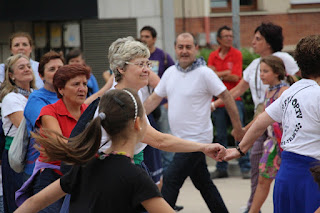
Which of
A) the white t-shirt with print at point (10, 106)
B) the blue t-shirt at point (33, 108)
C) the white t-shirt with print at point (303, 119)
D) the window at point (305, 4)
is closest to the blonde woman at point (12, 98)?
the white t-shirt with print at point (10, 106)

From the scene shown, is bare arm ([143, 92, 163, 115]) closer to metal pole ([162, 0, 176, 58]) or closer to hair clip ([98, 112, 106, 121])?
hair clip ([98, 112, 106, 121])

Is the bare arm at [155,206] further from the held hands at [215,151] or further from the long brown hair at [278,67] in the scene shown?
the long brown hair at [278,67]

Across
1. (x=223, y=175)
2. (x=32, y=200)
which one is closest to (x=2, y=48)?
(x=223, y=175)

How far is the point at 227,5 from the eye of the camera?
2086 cm

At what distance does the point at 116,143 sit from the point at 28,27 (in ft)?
32.0

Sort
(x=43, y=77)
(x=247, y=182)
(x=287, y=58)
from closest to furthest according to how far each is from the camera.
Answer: (x=43, y=77) → (x=287, y=58) → (x=247, y=182)

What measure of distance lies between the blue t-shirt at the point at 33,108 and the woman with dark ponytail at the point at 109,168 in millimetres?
2061

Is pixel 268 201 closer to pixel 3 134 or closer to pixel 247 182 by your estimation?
pixel 247 182

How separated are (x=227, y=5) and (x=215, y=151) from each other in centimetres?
1644

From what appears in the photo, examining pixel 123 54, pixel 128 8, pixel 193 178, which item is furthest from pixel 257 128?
pixel 128 8

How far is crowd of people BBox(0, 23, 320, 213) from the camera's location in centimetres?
337

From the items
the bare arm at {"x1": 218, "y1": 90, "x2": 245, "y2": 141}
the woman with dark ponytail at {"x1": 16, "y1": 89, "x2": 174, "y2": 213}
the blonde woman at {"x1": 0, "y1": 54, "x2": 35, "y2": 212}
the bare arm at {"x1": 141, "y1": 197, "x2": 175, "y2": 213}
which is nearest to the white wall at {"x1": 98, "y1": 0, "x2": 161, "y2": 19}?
the bare arm at {"x1": 218, "y1": 90, "x2": 245, "y2": 141}

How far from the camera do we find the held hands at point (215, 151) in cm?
478

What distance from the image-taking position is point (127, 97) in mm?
3443
